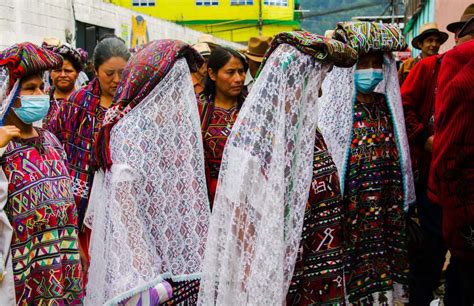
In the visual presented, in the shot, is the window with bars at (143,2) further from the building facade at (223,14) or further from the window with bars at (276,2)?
the window with bars at (276,2)

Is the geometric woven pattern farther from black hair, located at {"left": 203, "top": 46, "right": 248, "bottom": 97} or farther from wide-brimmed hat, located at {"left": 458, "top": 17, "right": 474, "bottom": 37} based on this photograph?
wide-brimmed hat, located at {"left": 458, "top": 17, "right": 474, "bottom": 37}

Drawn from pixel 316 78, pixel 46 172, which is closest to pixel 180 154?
pixel 46 172

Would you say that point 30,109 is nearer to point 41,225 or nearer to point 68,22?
point 41,225

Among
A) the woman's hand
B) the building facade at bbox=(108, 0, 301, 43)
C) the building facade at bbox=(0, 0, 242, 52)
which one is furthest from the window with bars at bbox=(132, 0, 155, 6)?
the woman's hand

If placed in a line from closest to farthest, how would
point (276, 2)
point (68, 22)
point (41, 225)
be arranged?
point (41, 225) → point (68, 22) → point (276, 2)

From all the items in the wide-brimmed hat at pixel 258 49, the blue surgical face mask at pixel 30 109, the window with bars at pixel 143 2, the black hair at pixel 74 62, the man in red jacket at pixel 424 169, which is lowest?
the man in red jacket at pixel 424 169

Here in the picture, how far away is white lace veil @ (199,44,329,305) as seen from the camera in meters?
2.82

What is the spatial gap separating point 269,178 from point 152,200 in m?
0.90

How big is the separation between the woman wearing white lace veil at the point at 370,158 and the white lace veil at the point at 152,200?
88 cm

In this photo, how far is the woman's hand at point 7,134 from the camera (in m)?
3.13

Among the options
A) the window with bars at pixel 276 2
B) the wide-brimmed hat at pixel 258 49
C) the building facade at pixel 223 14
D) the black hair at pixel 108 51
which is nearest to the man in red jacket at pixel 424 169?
the wide-brimmed hat at pixel 258 49

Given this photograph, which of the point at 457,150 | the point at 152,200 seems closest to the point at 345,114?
the point at 457,150

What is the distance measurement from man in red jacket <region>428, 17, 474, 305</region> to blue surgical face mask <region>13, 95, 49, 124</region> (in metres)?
2.13

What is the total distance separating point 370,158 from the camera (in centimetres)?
398
